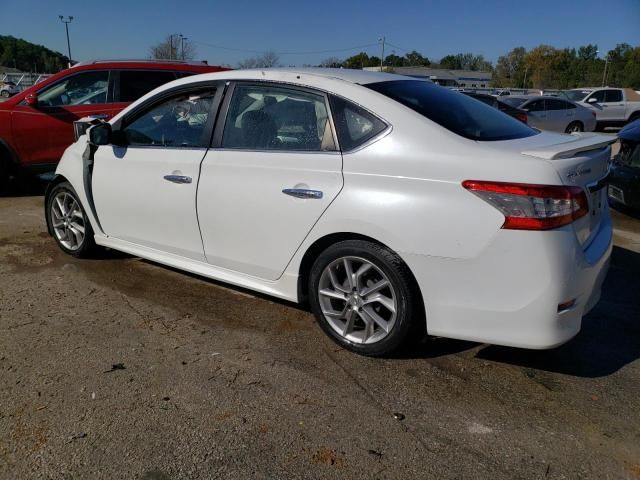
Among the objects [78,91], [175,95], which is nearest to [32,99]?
[78,91]

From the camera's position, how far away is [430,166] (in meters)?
2.91

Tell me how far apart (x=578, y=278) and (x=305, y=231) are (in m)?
1.50

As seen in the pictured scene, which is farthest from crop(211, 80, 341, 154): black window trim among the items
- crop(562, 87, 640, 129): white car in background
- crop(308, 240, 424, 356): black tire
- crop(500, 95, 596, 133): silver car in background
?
crop(562, 87, 640, 129): white car in background

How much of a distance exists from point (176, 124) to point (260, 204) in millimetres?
1115

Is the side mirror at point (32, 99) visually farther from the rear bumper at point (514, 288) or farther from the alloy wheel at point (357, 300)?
the rear bumper at point (514, 288)

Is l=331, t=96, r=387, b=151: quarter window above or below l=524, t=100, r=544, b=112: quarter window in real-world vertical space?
above

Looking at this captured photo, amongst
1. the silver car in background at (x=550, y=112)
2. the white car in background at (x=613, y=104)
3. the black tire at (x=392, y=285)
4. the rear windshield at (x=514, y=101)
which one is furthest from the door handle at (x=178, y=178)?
the white car in background at (x=613, y=104)

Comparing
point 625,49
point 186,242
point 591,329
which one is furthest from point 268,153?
point 625,49

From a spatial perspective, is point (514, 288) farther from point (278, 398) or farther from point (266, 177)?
point (266, 177)

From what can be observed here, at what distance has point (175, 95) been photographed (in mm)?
4145

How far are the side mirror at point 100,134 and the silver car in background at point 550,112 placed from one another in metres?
14.9

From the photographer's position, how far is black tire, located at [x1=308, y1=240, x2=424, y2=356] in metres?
3.04

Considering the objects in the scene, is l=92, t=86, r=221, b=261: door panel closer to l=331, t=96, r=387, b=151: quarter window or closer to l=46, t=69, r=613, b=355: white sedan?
l=46, t=69, r=613, b=355: white sedan

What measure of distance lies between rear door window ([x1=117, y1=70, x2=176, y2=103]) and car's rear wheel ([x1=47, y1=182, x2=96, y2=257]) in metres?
3.28
